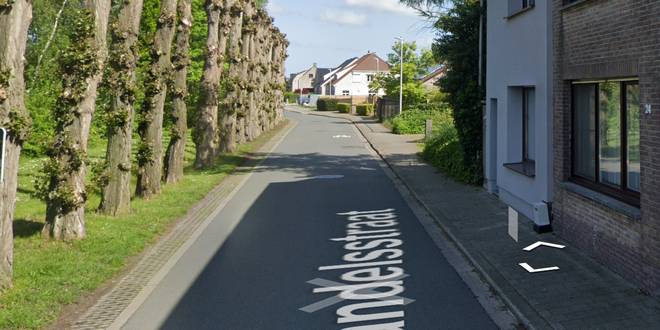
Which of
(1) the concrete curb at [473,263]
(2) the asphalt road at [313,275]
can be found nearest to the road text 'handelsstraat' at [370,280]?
(2) the asphalt road at [313,275]

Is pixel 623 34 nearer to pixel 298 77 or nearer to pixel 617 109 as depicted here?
pixel 617 109

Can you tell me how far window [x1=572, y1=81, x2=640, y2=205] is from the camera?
8953 mm

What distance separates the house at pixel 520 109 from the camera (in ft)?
39.9

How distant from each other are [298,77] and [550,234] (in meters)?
159

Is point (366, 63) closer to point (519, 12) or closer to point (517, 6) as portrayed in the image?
point (517, 6)

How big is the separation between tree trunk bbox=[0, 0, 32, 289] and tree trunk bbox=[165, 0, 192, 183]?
9.97 metres

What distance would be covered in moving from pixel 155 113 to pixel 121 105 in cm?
263

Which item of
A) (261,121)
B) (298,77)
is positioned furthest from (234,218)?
(298,77)

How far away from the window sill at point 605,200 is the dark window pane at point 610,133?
0.26m

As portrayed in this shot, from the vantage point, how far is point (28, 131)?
862cm

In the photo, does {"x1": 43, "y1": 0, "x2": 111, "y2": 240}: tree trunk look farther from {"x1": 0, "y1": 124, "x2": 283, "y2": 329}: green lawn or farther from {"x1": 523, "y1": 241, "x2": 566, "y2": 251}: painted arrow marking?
{"x1": 523, "y1": 241, "x2": 566, "y2": 251}: painted arrow marking

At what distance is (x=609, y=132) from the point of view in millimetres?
9727

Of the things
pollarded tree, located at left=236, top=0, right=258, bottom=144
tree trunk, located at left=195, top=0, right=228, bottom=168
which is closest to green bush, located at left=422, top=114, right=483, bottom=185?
tree trunk, located at left=195, top=0, right=228, bottom=168

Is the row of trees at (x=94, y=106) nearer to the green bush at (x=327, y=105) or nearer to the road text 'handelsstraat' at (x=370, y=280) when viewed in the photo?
the road text 'handelsstraat' at (x=370, y=280)
